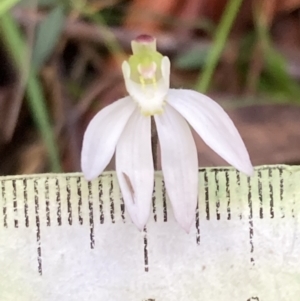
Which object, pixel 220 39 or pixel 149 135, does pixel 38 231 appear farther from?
pixel 220 39

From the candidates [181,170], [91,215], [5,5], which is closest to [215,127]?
[181,170]

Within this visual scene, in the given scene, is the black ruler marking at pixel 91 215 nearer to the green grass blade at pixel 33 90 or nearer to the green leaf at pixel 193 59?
the green grass blade at pixel 33 90

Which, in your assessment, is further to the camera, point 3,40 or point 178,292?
point 3,40

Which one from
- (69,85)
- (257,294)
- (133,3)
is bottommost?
(257,294)

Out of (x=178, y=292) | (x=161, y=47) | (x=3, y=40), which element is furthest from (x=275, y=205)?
(x=3, y=40)

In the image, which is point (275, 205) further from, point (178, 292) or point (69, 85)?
point (69, 85)

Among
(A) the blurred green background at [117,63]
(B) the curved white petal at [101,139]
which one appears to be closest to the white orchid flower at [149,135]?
(B) the curved white petal at [101,139]

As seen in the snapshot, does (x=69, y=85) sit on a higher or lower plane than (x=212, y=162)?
higher

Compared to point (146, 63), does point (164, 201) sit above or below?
below
